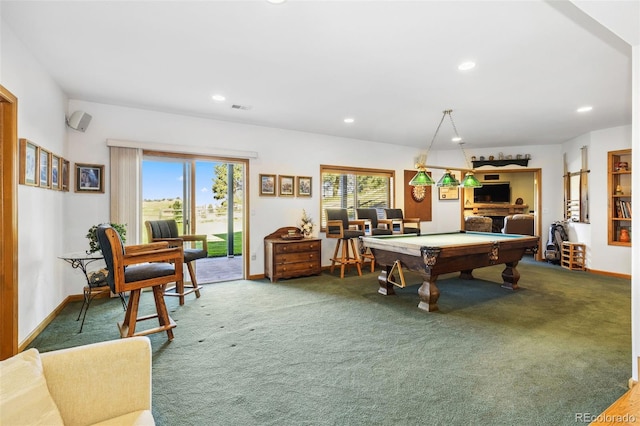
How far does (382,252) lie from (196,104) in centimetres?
328

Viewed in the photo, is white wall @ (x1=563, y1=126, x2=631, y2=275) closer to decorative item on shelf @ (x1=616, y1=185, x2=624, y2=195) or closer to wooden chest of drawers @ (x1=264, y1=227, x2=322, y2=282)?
decorative item on shelf @ (x1=616, y1=185, x2=624, y2=195)

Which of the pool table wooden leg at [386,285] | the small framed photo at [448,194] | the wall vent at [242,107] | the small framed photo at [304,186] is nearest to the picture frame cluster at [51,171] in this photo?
the wall vent at [242,107]

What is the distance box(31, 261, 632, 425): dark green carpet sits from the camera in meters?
1.95

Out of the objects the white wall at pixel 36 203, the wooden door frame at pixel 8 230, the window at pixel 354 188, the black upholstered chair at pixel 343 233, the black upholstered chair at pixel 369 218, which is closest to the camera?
the wooden door frame at pixel 8 230

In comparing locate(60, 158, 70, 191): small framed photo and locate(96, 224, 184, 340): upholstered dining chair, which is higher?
locate(60, 158, 70, 191): small framed photo

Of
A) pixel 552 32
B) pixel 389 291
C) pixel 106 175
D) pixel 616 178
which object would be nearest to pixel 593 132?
pixel 616 178

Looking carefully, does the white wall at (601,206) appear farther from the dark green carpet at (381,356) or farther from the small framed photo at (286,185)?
the small framed photo at (286,185)

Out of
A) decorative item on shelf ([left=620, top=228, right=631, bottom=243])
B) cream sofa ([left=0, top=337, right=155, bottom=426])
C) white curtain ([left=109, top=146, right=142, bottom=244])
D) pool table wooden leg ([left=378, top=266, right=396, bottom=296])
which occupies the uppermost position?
white curtain ([left=109, top=146, right=142, bottom=244])

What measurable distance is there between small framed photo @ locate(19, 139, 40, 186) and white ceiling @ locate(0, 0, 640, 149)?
887mm

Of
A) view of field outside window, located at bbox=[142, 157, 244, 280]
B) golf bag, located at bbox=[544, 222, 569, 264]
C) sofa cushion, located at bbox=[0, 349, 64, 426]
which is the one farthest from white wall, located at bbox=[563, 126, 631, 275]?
sofa cushion, located at bbox=[0, 349, 64, 426]

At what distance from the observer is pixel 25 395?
1033mm

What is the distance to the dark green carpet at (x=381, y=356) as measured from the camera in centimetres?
195

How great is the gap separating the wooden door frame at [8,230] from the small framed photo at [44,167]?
0.59 m

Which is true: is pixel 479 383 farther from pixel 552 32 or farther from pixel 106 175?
pixel 106 175
